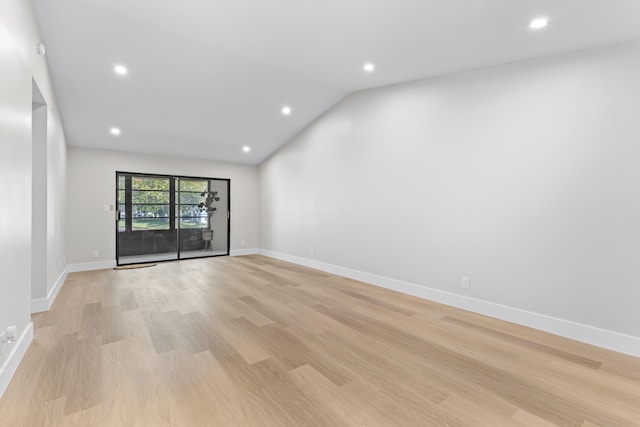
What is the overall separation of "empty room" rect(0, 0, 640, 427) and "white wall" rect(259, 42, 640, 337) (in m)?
0.02

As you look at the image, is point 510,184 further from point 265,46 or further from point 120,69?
point 120,69

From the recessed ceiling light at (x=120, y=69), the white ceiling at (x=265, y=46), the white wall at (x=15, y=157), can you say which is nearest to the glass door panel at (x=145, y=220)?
the white ceiling at (x=265, y=46)

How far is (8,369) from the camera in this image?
1.83m

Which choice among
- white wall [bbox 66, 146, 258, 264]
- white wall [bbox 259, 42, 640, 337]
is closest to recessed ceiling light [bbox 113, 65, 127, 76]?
white wall [bbox 66, 146, 258, 264]

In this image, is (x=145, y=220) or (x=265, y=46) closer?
(x=265, y=46)

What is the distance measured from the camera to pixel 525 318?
9.54 ft

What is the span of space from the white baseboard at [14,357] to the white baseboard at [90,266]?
3.56 m

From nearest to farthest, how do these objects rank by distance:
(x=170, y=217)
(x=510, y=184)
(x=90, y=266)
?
(x=510, y=184) < (x=90, y=266) < (x=170, y=217)

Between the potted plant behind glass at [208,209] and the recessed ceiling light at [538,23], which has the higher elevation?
the recessed ceiling light at [538,23]

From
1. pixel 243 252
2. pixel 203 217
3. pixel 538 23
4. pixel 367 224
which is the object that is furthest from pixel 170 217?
pixel 538 23

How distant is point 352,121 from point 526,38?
102 inches

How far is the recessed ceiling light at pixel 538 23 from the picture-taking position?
7.60 feet

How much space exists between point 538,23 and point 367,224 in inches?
119

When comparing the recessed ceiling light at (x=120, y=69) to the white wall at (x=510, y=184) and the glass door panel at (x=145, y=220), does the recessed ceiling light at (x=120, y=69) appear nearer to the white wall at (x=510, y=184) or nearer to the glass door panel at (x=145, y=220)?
the glass door panel at (x=145, y=220)
